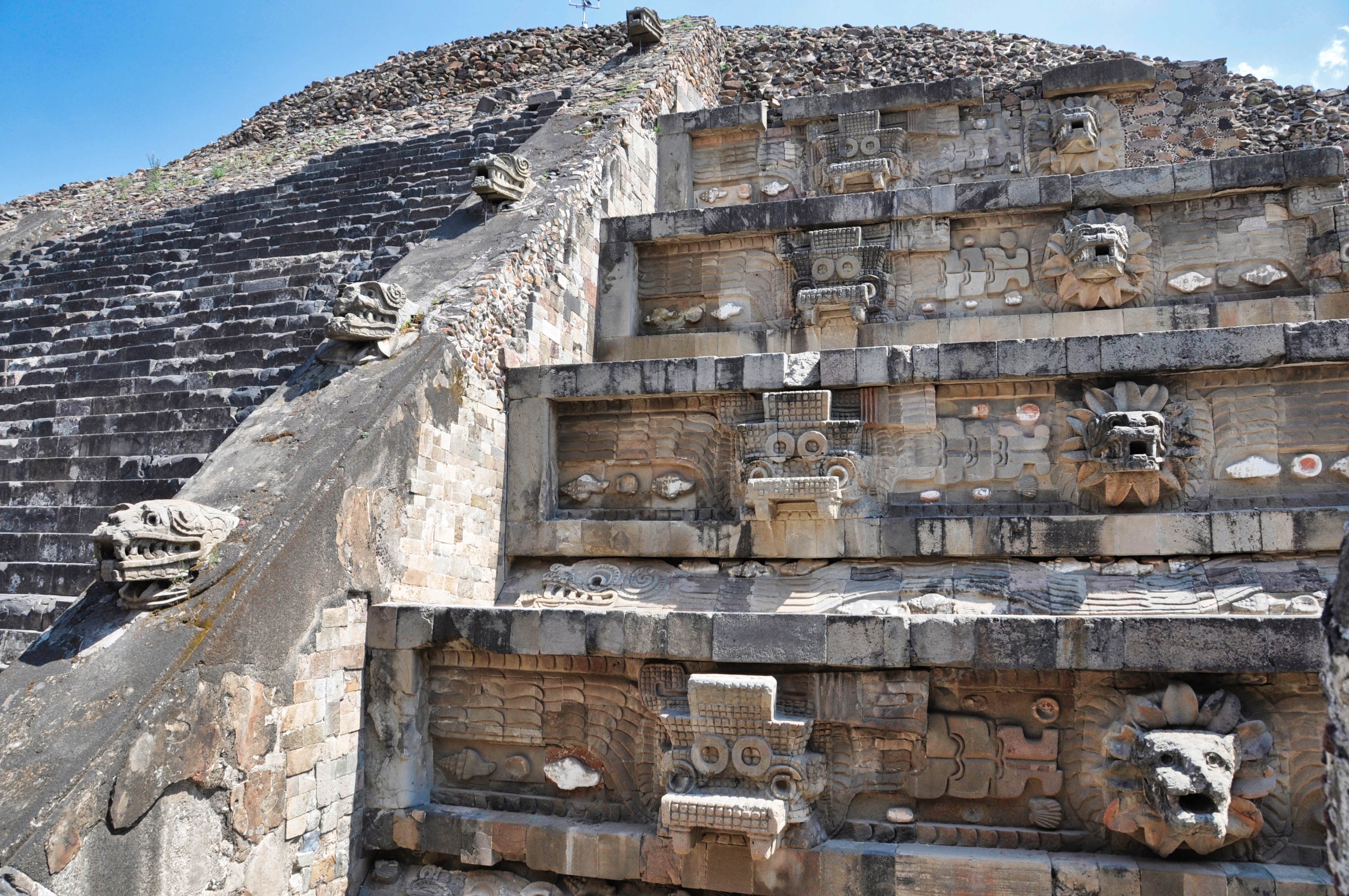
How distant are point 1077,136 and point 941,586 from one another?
21.1 feet

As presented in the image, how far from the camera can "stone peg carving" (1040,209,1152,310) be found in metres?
7.88

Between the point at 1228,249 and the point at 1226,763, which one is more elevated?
the point at 1228,249

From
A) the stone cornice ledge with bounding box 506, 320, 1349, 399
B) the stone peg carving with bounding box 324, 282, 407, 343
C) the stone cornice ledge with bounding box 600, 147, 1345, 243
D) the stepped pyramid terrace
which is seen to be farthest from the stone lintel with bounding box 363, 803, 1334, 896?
the stone cornice ledge with bounding box 600, 147, 1345, 243

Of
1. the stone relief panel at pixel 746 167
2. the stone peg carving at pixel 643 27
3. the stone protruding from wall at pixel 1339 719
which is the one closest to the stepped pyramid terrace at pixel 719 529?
the stone protruding from wall at pixel 1339 719

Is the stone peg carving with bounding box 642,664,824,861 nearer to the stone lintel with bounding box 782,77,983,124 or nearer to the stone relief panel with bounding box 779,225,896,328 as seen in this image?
the stone relief panel with bounding box 779,225,896,328

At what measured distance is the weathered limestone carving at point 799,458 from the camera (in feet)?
21.7

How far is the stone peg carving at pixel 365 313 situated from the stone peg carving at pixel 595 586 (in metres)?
2.30

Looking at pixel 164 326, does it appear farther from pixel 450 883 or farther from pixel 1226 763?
pixel 1226 763

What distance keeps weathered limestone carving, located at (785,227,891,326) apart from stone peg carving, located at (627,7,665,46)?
6.74 metres

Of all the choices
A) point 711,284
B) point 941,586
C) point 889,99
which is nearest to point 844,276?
point 711,284

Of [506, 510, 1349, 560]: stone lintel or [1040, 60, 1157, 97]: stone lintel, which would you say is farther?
[1040, 60, 1157, 97]: stone lintel

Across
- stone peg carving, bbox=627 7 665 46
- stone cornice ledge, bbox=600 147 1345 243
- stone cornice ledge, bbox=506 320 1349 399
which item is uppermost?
stone peg carving, bbox=627 7 665 46

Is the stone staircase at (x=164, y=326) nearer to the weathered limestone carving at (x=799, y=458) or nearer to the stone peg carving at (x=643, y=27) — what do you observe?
the stone peg carving at (x=643, y=27)

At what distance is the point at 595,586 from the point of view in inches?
275
